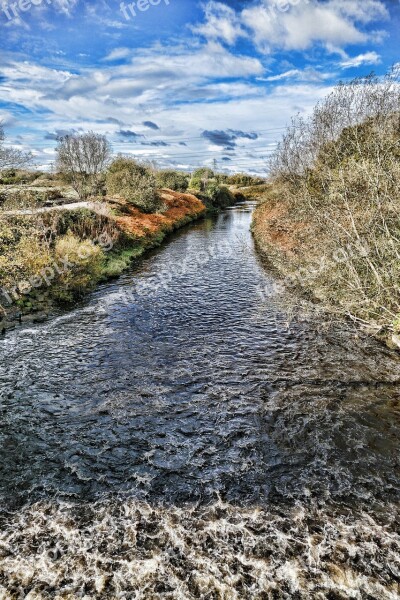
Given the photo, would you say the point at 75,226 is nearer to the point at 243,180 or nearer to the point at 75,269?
the point at 75,269

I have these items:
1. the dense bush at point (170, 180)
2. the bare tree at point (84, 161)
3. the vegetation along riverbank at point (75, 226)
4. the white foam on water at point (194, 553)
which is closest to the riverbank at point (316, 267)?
the white foam on water at point (194, 553)

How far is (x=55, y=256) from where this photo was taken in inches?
738

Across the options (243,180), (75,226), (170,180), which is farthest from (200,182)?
(75,226)

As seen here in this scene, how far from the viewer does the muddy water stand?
5547mm

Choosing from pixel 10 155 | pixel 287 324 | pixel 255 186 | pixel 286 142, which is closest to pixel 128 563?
pixel 287 324

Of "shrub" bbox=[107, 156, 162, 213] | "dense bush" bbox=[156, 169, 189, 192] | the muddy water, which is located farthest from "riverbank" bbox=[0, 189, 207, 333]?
"dense bush" bbox=[156, 169, 189, 192]

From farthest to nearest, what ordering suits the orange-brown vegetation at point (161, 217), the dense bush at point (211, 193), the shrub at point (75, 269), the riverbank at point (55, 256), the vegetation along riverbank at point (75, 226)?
the dense bush at point (211, 193)
the orange-brown vegetation at point (161, 217)
the shrub at point (75, 269)
the vegetation along riverbank at point (75, 226)
the riverbank at point (55, 256)

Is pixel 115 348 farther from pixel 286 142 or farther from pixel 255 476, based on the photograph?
pixel 286 142

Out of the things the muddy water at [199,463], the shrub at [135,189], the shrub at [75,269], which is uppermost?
the shrub at [135,189]

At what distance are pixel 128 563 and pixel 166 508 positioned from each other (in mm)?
1164

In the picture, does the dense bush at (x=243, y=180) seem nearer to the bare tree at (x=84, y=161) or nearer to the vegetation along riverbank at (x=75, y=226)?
the vegetation along riverbank at (x=75, y=226)

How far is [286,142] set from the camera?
114 ft

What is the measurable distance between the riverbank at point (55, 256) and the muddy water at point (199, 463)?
3101mm

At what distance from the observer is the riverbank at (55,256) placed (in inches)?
621
